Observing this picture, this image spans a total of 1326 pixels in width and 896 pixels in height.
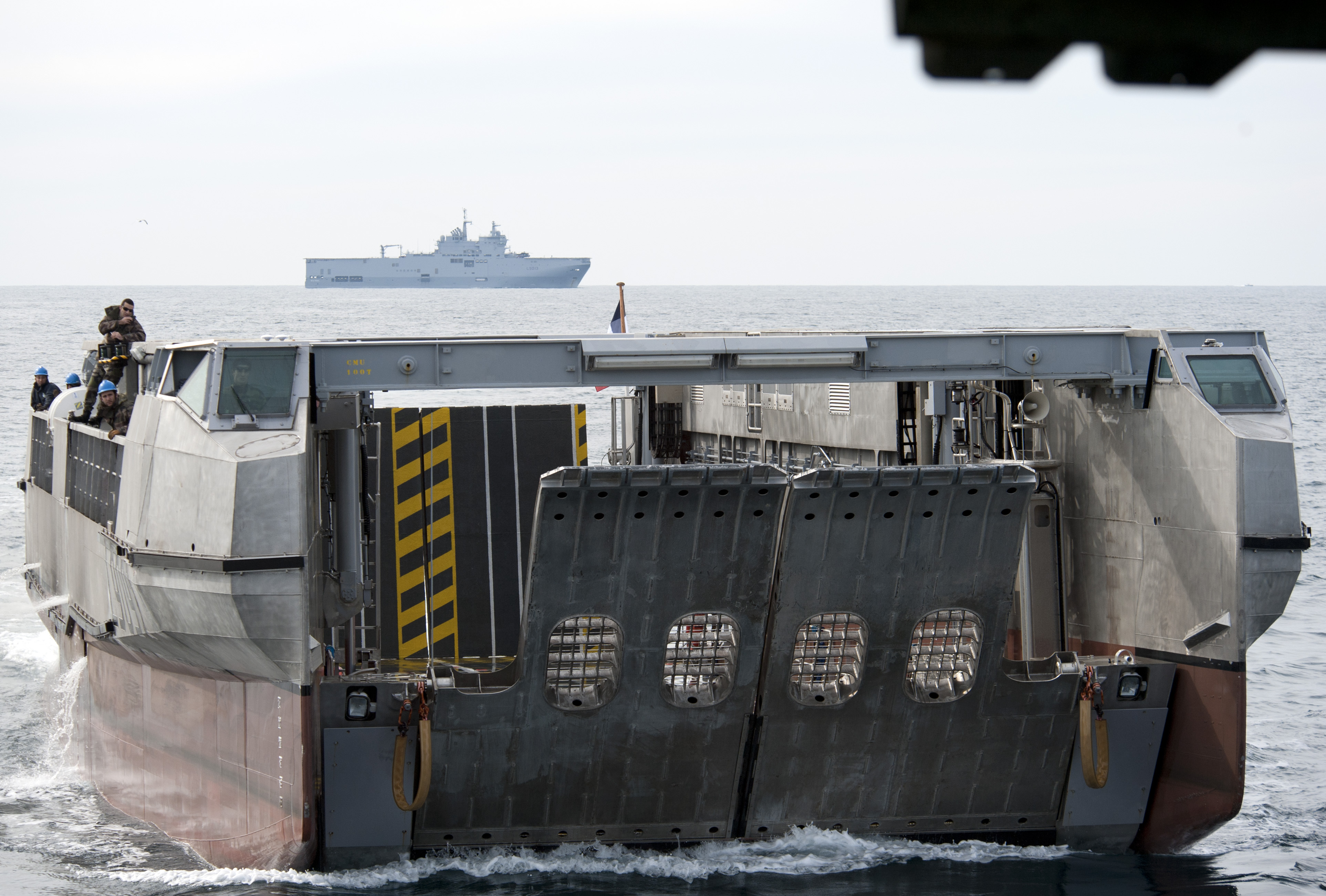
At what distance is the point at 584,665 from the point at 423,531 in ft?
16.3

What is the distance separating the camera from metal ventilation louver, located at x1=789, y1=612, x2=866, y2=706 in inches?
466

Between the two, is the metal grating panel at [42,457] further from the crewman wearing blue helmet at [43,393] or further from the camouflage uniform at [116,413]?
the camouflage uniform at [116,413]

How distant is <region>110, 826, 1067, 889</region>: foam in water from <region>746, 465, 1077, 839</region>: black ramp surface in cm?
15

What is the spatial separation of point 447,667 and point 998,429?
626cm

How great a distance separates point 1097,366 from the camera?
40.3 feet

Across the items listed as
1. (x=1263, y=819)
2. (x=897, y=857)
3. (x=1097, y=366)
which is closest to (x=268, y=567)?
(x=897, y=857)

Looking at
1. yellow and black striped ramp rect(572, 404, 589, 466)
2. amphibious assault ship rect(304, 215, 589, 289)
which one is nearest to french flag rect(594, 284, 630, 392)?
yellow and black striped ramp rect(572, 404, 589, 466)

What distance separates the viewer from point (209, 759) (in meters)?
12.3

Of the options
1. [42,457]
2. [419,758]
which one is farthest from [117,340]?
[419,758]

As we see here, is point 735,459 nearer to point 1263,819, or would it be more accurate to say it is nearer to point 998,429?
point 998,429

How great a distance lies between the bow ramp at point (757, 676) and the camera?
10984mm

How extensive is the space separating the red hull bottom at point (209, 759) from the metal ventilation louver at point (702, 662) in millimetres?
2998

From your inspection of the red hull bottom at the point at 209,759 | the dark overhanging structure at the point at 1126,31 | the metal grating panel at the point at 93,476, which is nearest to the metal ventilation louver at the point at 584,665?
the red hull bottom at the point at 209,759

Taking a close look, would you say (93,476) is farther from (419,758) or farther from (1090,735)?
(1090,735)
